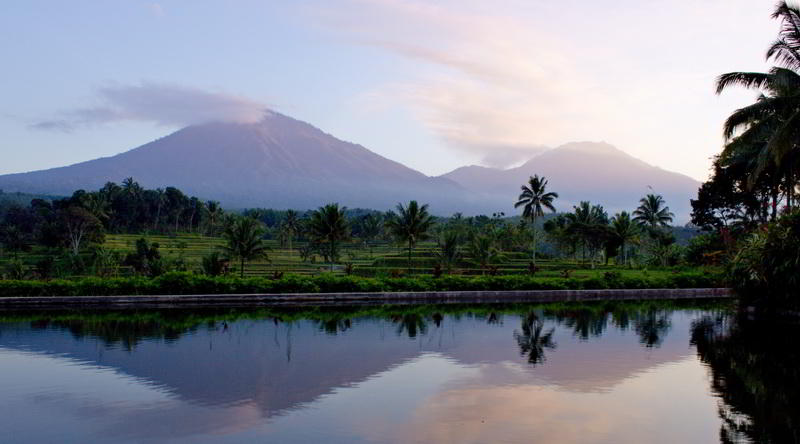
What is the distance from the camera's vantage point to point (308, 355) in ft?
56.4

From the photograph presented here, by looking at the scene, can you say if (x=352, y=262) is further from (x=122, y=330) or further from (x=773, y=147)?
(x=773, y=147)

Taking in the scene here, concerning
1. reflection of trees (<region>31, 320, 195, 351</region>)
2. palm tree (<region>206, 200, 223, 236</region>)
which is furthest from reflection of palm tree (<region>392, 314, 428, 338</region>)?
palm tree (<region>206, 200, 223, 236</region>)

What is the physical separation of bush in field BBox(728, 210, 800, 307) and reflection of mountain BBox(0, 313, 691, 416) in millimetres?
4265

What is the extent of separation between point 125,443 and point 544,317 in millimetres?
18832

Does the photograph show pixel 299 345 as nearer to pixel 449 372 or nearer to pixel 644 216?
pixel 449 372

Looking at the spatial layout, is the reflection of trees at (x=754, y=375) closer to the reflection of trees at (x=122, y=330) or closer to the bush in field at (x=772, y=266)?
the bush in field at (x=772, y=266)

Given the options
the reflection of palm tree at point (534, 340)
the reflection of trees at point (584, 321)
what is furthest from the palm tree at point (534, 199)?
the reflection of palm tree at point (534, 340)

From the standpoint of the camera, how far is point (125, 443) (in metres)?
10.0

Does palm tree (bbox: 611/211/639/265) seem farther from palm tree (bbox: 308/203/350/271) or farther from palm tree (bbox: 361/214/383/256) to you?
palm tree (bbox: 361/214/383/256)

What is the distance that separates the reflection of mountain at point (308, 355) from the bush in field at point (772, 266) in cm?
426

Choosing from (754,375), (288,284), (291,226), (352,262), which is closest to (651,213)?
(352,262)

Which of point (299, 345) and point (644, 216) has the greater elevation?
point (644, 216)

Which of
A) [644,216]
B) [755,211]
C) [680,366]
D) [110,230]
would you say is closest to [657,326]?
[680,366]

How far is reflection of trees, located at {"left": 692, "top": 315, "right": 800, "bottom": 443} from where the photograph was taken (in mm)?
10875
